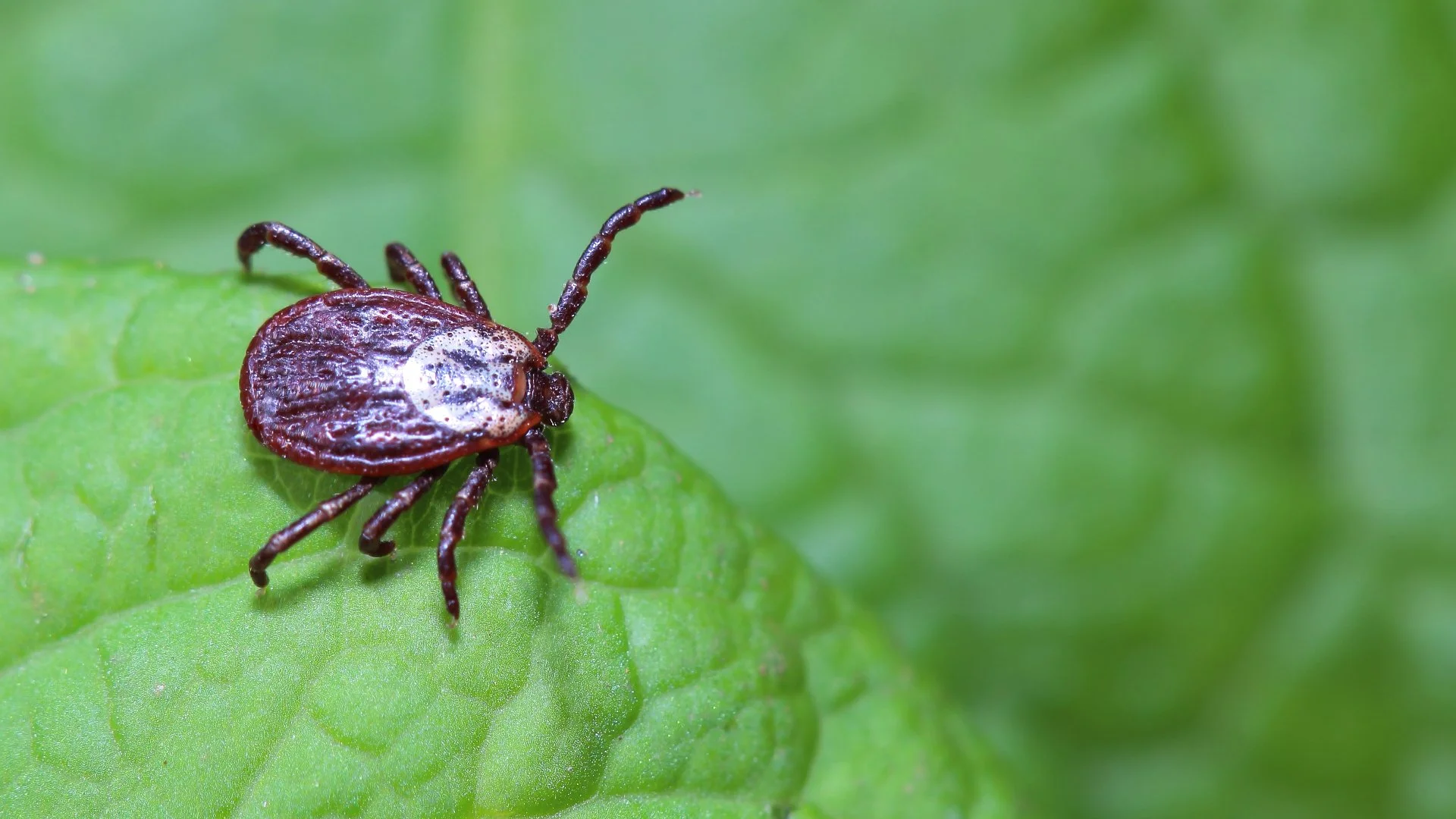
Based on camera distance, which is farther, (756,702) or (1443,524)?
(1443,524)

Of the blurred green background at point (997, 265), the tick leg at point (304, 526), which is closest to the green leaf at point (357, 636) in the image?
the tick leg at point (304, 526)

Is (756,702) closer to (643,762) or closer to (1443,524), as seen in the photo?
(643,762)

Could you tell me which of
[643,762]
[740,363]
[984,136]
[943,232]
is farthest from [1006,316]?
[643,762]

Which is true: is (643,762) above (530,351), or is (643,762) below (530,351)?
below

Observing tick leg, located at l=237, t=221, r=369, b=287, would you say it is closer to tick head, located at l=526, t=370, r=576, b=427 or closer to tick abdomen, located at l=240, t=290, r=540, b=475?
tick abdomen, located at l=240, t=290, r=540, b=475

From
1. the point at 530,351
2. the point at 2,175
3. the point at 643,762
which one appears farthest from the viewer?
the point at 2,175

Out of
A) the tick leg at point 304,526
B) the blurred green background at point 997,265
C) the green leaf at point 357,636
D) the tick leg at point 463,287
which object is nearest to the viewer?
the green leaf at point 357,636

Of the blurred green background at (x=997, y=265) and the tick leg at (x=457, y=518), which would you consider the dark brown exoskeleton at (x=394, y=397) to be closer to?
the tick leg at (x=457, y=518)

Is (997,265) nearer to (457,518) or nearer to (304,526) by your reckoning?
(457,518)
